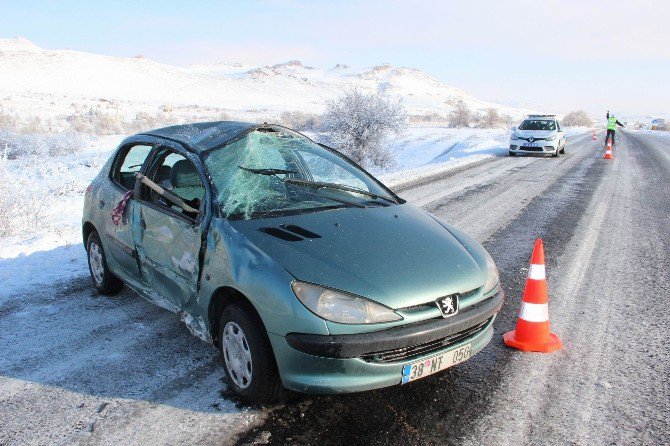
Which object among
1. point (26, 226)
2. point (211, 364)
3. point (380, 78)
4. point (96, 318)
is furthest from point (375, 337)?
point (380, 78)

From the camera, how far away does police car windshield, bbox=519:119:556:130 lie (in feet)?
65.5

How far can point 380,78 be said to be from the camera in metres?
200

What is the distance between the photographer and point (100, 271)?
4.87 metres

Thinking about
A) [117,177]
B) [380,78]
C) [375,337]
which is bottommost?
[375,337]

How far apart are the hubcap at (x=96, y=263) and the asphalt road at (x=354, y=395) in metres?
0.18

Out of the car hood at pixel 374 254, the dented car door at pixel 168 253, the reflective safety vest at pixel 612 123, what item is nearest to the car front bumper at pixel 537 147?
the reflective safety vest at pixel 612 123

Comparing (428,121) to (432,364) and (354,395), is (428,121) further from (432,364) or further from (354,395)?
(432,364)

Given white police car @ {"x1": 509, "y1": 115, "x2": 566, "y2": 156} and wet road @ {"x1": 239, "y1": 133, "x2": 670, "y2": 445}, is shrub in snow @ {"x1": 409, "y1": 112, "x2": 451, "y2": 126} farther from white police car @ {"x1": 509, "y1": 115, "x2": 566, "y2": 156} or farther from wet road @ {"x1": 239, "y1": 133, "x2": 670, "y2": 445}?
wet road @ {"x1": 239, "y1": 133, "x2": 670, "y2": 445}

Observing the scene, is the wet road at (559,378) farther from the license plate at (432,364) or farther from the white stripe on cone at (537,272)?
the white stripe on cone at (537,272)

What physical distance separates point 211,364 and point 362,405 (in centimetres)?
111

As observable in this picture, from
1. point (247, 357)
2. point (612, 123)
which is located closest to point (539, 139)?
point (612, 123)

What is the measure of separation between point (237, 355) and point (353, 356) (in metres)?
0.76

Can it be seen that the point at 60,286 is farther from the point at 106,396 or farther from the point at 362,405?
the point at 362,405

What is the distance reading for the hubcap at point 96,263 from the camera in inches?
191
